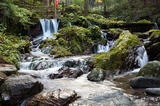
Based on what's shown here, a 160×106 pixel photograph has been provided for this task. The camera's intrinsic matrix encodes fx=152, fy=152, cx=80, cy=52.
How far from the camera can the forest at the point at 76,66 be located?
4.29 metres

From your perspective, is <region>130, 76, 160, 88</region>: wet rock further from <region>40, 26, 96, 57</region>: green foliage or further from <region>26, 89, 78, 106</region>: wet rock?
<region>40, 26, 96, 57</region>: green foliage

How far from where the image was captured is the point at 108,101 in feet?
13.7

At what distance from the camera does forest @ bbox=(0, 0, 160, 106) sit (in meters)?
4.29

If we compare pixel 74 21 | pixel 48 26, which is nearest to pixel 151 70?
pixel 74 21

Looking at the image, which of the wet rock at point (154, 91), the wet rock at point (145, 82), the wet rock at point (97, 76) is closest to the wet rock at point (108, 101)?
the wet rock at point (154, 91)

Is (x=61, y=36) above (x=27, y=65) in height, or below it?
above

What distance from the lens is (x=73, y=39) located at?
41.8 ft

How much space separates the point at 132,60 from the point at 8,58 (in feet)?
20.9

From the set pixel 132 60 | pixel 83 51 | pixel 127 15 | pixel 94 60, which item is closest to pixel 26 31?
pixel 83 51

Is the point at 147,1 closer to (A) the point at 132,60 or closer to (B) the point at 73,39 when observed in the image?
(B) the point at 73,39

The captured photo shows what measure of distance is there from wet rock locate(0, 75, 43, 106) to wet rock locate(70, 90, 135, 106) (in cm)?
142

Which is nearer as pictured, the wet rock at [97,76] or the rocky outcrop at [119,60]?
the wet rock at [97,76]

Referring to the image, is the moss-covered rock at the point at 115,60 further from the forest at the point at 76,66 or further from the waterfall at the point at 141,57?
the waterfall at the point at 141,57

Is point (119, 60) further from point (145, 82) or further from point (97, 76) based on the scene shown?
point (145, 82)
